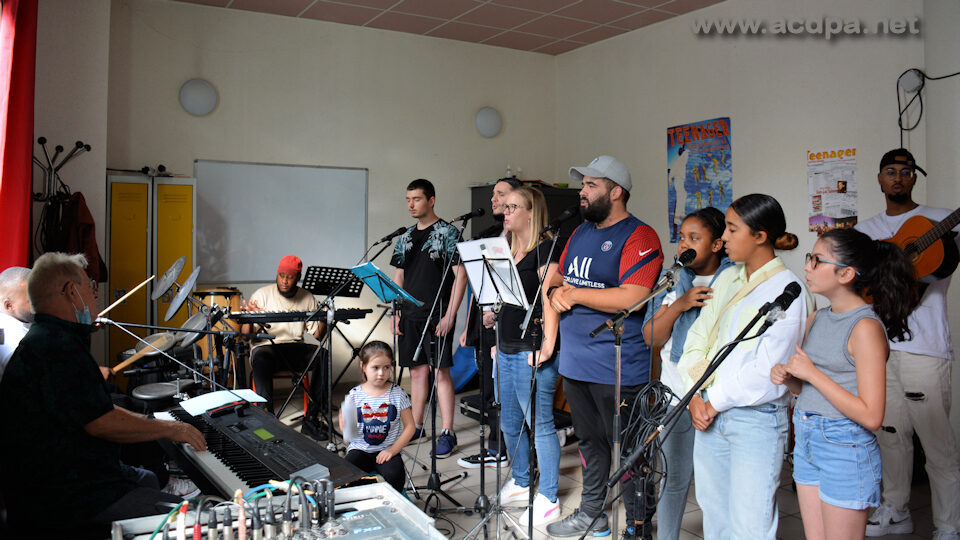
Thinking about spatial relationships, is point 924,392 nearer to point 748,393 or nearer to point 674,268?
point 748,393

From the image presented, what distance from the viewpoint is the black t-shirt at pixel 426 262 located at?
14.0ft

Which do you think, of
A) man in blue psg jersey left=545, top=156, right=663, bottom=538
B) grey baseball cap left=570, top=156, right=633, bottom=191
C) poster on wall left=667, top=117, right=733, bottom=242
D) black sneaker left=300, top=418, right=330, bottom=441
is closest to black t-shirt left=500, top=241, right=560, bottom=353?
man in blue psg jersey left=545, top=156, right=663, bottom=538

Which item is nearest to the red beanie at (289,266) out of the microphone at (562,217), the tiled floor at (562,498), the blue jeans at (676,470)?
the tiled floor at (562,498)

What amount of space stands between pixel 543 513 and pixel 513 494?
26 cm

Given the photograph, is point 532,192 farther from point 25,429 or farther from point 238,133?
point 238,133

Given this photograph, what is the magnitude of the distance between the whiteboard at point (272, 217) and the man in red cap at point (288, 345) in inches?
38.0

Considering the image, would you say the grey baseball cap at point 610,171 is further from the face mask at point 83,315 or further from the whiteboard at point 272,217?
the whiteboard at point 272,217

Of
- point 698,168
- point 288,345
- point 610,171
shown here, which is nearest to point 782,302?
point 610,171

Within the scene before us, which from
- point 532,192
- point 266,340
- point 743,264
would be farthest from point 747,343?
point 266,340

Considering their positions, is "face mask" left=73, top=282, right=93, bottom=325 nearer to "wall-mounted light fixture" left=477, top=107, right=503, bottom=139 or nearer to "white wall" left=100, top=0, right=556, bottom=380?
"white wall" left=100, top=0, right=556, bottom=380

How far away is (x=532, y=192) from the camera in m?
3.39

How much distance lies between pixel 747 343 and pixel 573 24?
4.96 metres

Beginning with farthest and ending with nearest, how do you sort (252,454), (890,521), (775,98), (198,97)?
(198,97) < (775,98) < (890,521) < (252,454)

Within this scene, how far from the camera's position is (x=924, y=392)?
3.19 meters
